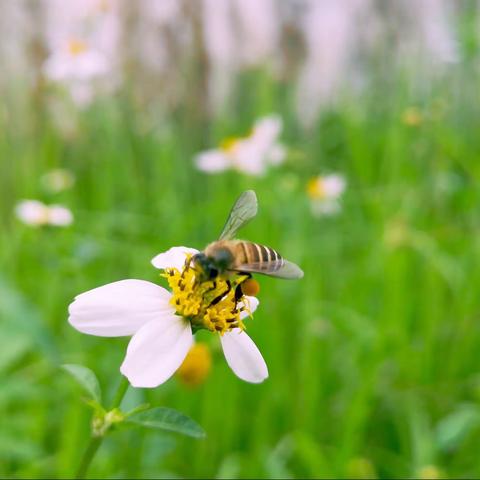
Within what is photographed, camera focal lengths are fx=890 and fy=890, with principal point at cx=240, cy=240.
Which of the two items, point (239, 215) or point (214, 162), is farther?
point (214, 162)

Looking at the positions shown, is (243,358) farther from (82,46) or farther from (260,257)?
(82,46)

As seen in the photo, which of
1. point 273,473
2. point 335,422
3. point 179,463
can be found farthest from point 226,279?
point 335,422

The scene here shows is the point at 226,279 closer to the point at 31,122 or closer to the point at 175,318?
the point at 175,318

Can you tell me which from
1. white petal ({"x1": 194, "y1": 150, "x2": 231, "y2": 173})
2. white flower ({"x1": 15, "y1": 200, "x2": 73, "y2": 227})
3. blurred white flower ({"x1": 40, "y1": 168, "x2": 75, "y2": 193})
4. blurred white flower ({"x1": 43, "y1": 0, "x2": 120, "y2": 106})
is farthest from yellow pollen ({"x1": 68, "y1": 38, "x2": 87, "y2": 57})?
white flower ({"x1": 15, "y1": 200, "x2": 73, "y2": 227})

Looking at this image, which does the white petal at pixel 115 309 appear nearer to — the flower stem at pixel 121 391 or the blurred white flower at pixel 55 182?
the flower stem at pixel 121 391

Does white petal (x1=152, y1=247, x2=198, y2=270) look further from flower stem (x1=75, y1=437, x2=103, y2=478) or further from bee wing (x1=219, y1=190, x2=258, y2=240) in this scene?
flower stem (x1=75, y1=437, x2=103, y2=478)

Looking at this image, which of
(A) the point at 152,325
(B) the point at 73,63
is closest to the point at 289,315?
(B) the point at 73,63
